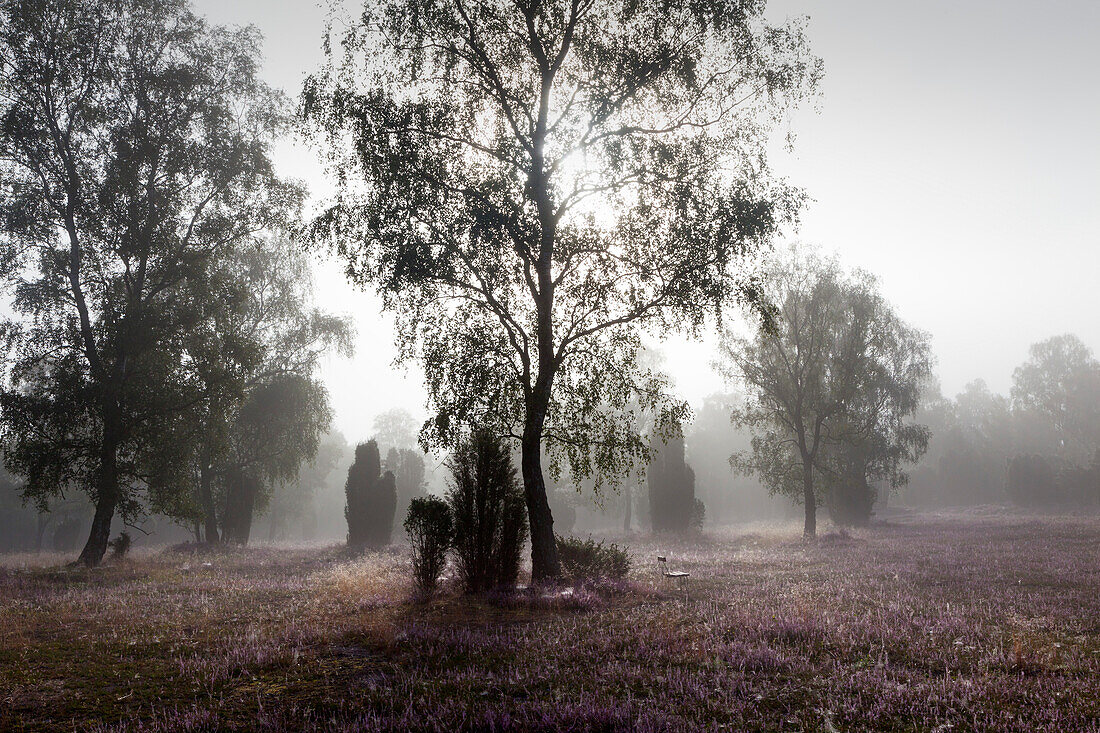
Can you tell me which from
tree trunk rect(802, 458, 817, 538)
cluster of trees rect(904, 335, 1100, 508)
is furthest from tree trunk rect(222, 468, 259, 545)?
cluster of trees rect(904, 335, 1100, 508)

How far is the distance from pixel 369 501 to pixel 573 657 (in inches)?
1240

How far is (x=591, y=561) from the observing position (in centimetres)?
1500

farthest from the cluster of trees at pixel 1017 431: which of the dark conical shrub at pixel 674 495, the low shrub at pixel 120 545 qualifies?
the low shrub at pixel 120 545

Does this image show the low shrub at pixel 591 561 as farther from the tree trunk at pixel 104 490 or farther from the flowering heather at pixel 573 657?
the tree trunk at pixel 104 490

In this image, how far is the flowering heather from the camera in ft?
15.5

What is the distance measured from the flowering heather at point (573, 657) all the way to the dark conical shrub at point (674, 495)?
2592 centimetres

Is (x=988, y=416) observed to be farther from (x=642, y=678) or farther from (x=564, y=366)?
(x=642, y=678)

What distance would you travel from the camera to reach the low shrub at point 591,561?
47.8 ft

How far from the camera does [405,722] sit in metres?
4.49

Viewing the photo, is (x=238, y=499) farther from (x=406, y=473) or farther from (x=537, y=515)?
(x=537, y=515)

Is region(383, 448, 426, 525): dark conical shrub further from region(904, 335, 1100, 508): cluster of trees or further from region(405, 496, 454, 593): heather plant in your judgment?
region(904, 335, 1100, 508): cluster of trees

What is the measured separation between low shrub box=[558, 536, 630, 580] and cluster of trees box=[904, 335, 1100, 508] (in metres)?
57.0

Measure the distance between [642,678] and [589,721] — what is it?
1.43m

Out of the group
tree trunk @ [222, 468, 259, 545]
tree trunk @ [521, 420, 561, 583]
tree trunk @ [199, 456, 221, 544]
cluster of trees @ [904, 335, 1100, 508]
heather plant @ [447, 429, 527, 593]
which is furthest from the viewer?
cluster of trees @ [904, 335, 1100, 508]
